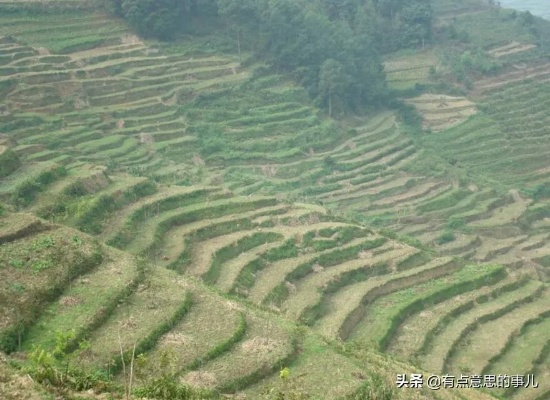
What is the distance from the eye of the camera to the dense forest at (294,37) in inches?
1351

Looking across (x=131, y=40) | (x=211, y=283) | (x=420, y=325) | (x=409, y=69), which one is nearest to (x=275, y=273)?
(x=211, y=283)

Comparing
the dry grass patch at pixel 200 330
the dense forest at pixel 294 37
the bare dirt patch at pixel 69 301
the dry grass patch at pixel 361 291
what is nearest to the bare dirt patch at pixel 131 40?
the dense forest at pixel 294 37

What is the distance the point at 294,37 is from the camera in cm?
3594

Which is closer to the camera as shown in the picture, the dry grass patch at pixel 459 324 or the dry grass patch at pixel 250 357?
the dry grass patch at pixel 250 357

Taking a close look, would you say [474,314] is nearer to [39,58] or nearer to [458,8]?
[39,58]

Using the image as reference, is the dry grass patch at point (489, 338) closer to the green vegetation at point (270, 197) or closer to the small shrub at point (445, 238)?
the green vegetation at point (270, 197)

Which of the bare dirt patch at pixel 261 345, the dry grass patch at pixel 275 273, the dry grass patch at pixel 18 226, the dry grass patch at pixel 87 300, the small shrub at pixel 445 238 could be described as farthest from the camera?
the small shrub at pixel 445 238

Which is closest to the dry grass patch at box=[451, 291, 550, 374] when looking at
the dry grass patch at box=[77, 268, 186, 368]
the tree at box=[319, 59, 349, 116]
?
the dry grass patch at box=[77, 268, 186, 368]

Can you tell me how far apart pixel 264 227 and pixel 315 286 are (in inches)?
106

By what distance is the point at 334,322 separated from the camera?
595 inches

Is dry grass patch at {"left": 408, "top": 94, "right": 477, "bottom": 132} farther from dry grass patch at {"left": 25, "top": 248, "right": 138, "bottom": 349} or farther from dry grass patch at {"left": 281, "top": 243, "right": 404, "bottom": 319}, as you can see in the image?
dry grass patch at {"left": 25, "top": 248, "right": 138, "bottom": 349}

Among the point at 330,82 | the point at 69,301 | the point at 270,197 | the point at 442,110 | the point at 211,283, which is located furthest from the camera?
the point at 442,110

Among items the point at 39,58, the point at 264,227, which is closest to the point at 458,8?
the point at 39,58

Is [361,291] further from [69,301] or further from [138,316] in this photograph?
[69,301]
